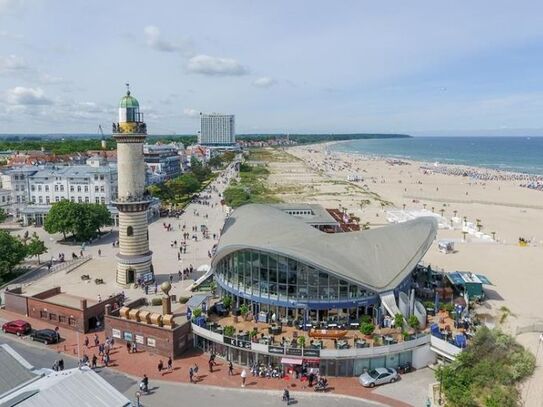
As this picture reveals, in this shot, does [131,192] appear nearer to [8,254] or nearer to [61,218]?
[8,254]

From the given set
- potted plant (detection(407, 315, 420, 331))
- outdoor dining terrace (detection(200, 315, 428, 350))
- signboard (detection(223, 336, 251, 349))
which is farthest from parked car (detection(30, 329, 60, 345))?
potted plant (detection(407, 315, 420, 331))

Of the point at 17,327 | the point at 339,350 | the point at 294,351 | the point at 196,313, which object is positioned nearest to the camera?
the point at 339,350

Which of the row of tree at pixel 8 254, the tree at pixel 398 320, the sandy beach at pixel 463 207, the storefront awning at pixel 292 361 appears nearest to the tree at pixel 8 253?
the row of tree at pixel 8 254

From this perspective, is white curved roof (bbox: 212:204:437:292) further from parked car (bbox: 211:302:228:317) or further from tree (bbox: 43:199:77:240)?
tree (bbox: 43:199:77:240)

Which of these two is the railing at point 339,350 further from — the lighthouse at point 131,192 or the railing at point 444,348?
the lighthouse at point 131,192

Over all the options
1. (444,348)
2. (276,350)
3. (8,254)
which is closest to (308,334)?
A: (276,350)
